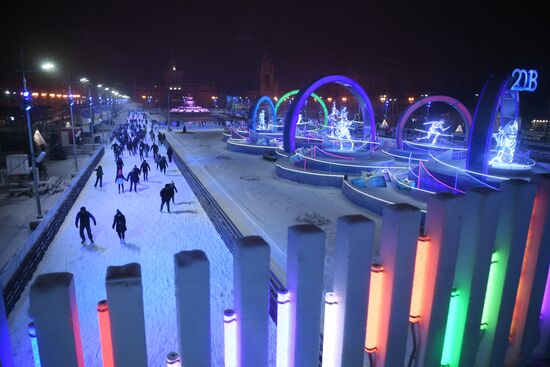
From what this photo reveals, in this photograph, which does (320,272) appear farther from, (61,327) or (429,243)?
(61,327)

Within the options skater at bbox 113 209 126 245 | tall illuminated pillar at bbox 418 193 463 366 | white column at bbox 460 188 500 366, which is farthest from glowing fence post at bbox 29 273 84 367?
skater at bbox 113 209 126 245

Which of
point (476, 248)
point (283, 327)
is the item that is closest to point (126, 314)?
point (283, 327)

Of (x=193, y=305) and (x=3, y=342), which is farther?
(x=193, y=305)

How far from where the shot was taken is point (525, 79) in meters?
11.7

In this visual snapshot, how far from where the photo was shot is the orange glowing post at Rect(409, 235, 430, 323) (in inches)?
104

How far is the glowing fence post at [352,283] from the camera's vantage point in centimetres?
226

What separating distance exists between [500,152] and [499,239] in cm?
1315

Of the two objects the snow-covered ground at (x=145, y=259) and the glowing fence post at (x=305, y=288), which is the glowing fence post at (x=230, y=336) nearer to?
the glowing fence post at (x=305, y=288)

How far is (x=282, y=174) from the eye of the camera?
1647 cm

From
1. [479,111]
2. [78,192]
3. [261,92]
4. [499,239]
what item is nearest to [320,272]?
[499,239]

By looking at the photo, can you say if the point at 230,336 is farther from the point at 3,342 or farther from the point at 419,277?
the point at 419,277

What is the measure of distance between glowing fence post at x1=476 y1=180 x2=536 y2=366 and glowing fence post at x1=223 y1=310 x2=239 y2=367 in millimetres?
2151

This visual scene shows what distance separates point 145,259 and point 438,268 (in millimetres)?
6835

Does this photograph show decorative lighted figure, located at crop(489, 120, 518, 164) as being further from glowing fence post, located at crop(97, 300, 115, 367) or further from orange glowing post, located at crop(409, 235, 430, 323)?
glowing fence post, located at crop(97, 300, 115, 367)
